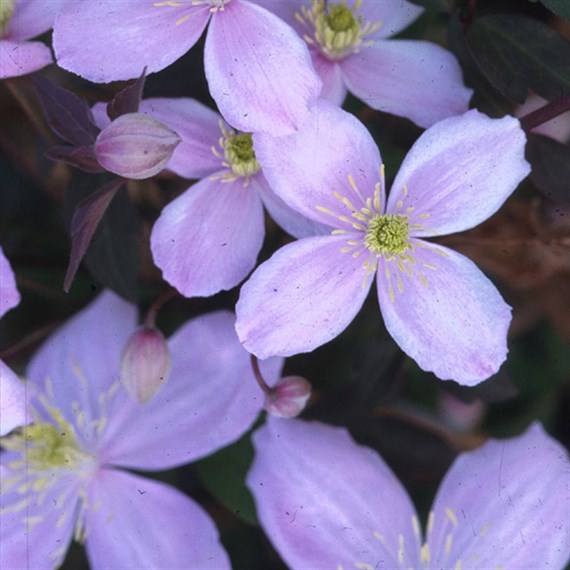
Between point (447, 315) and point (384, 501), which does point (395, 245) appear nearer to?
point (447, 315)

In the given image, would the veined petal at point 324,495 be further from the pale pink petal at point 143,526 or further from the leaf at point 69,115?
the leaf at point 69,115

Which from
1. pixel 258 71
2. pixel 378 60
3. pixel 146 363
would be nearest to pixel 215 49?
pixel 258 71

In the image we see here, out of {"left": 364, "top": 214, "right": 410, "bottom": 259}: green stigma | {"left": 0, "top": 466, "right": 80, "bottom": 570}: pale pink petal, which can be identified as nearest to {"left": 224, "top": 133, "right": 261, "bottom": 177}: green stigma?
{"left": 364, "top": 214, "right": 410, "bottom": 259}: green stigma

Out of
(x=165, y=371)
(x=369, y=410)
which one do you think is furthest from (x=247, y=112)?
(x=369, y=410)

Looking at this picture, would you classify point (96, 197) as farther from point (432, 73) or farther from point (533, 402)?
point (533, 402)

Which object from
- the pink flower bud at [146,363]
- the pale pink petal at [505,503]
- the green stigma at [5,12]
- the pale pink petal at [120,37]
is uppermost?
the green stigma at [5,12]

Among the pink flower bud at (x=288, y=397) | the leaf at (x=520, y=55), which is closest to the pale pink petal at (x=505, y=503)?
the pink flower bud at (x=288, y=397)
